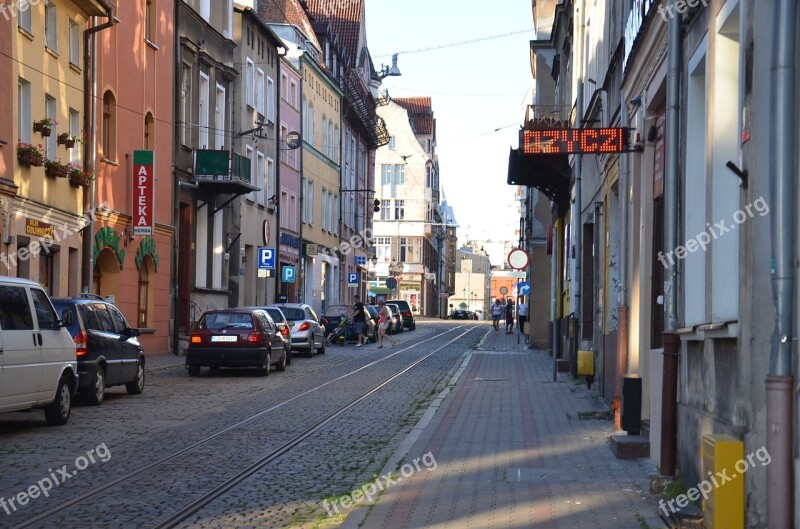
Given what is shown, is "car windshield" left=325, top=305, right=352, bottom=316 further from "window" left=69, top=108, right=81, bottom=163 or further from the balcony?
"window" left=69, top=108, right=81, bottom=163

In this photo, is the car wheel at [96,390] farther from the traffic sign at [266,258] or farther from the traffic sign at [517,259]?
the traffic sign at [266,258]

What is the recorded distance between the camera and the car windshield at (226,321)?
1040 inches

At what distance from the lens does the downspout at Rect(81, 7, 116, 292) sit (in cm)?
2842

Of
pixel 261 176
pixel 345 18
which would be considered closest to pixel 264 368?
pixel 261 176

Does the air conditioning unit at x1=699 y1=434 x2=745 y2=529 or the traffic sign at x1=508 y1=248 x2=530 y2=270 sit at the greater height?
the traffic sign at x1=508 y1=248 x2=530 y2=270

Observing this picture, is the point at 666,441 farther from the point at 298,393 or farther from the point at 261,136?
the point at 261,136

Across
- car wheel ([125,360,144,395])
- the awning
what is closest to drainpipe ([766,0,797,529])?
car wheel ([125,360,144,395])

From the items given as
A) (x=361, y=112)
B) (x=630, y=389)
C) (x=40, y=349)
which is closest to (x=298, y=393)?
(x=40, y=349)

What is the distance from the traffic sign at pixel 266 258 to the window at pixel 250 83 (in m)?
6.91

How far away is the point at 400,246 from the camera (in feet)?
362

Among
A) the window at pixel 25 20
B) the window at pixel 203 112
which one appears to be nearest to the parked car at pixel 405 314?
the window at pixel 203 112

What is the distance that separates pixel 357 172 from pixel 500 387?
53.8 m

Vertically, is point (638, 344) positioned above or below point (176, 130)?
below

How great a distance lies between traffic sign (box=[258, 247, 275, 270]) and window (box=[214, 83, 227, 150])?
147 inches
